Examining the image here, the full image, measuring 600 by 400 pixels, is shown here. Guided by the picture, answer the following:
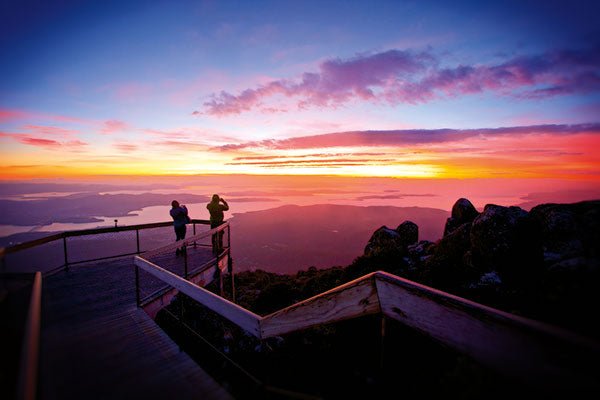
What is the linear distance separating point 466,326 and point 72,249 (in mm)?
129511

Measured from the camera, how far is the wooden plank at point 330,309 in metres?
1.75

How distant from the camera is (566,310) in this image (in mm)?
1137

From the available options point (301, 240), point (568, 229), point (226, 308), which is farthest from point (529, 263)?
point (301, 240)

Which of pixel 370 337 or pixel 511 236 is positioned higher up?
pixel 511 236

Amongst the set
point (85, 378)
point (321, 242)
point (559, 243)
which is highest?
point (559, 243)

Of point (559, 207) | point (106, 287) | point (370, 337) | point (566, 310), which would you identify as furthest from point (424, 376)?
point (106, 287)

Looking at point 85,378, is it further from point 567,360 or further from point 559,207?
point 559,207

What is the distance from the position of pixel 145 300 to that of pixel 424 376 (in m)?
5.71

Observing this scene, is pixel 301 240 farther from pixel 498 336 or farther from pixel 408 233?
pixel 498 336

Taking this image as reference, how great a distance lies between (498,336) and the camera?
1.10m

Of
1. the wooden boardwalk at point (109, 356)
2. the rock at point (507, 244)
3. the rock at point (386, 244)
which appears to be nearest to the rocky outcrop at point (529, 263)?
the rock at point (507, 244)

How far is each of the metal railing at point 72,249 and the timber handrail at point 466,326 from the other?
8.48 feet

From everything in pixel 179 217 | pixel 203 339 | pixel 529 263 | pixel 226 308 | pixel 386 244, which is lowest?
pixel 386 244

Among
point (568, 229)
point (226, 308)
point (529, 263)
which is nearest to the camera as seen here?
point (226, 308)
